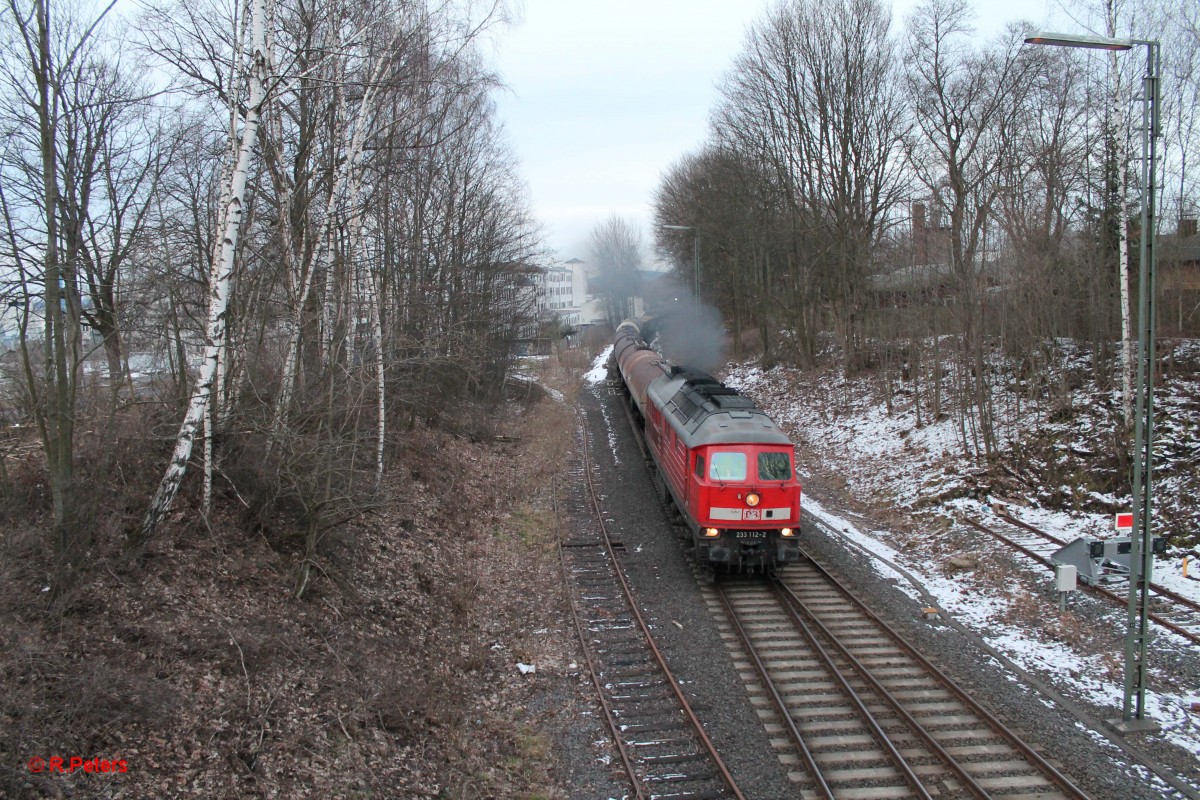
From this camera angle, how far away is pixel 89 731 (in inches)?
219

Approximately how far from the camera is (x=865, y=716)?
26.2 feet

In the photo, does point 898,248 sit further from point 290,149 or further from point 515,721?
point 515,721

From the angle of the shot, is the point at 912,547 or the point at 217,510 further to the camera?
the point at 912,547

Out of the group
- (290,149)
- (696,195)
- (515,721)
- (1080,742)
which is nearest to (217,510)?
(515,721)

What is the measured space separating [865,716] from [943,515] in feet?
26.5

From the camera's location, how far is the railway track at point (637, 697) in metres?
7.05

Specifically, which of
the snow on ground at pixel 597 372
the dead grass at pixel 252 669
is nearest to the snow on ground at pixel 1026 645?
Answer: the dead grass at pixel 252 669

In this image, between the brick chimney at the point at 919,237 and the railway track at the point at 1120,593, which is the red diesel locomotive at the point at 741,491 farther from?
the brick chimney at the point at 919,237

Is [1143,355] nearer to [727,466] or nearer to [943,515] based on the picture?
[727,466]

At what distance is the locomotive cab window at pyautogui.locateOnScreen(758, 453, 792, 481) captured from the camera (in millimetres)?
11945

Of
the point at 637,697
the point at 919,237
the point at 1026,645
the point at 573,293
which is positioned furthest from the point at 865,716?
the point at 573,293

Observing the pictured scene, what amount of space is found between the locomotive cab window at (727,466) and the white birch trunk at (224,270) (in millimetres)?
7365

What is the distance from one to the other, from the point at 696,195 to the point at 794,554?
32.3 m

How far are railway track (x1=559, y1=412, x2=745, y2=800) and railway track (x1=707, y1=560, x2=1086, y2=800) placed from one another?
0.88 metres
